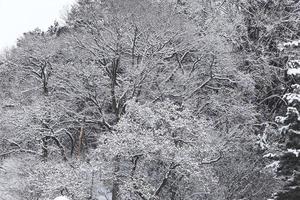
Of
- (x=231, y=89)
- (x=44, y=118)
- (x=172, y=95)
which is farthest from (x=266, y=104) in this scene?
(x=44, y=118)

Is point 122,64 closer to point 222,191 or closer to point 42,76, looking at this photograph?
point 42,76

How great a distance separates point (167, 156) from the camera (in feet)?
58.5

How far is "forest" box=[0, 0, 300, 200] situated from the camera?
1888 centimetres

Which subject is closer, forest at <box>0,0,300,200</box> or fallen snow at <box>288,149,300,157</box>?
fallen snow at <box>288,149,300,157</box>

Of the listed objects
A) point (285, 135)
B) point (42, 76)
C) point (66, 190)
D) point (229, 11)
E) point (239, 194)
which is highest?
point (229, 11)

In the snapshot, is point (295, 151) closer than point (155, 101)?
Yes

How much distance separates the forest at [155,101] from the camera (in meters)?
18.9

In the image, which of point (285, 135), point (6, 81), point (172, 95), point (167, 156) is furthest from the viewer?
point (6, 81)

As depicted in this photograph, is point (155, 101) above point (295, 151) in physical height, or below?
above

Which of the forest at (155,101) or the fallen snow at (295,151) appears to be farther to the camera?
the forest at (155,101)

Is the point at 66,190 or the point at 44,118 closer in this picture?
the point at 66,190

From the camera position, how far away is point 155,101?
2388 centimetres

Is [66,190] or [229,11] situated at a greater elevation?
[229,11]

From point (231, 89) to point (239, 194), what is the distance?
7.29 meters
